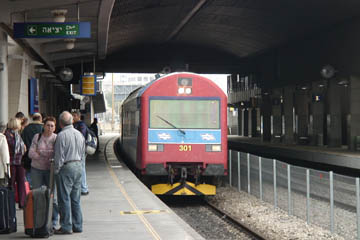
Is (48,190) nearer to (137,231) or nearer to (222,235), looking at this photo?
(137,231)

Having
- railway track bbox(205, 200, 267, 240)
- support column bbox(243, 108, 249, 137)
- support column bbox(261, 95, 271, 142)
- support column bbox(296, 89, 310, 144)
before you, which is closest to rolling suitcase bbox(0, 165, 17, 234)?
railway track bbox(205, 200, 267, 240)

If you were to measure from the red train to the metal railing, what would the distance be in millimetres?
1240

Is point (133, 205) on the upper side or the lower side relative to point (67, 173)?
lower

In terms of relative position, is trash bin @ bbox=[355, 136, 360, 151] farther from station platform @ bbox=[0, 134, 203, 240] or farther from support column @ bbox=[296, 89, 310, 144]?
station platform @ bbox=[0, 134, 203, 240]

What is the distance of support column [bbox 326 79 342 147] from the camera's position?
100 feet

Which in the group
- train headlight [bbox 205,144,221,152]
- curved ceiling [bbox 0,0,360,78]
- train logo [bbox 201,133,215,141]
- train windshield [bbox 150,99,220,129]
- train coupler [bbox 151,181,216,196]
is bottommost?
train coupler [bbox 151,181,216,196]

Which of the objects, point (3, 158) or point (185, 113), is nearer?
point (3, 158)

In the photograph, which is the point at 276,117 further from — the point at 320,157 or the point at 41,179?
the point at 41,179

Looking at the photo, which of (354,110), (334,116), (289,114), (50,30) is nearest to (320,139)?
(334,116)

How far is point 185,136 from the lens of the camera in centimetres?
1484

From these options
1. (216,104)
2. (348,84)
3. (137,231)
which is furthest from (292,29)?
(137,231)

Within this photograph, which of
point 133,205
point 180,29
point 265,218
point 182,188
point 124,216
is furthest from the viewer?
point 180,29

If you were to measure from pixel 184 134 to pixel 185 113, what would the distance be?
574 mm

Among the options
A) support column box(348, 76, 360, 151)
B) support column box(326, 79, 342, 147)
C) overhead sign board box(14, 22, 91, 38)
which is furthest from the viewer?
support column box(326, 79, 342, 147)
